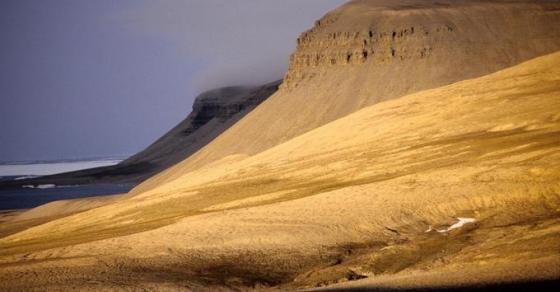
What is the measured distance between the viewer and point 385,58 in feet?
258

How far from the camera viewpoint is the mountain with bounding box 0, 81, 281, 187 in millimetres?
128750

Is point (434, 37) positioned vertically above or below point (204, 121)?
above

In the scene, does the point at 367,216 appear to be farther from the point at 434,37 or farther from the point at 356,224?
the point at 434,37

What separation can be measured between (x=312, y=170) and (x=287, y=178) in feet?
3.60

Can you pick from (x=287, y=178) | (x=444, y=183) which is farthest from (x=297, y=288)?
(x=287, y=178)

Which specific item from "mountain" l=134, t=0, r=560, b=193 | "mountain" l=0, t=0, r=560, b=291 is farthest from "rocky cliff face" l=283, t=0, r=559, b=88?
"mountain" l=0, t=0, r=560, b=291

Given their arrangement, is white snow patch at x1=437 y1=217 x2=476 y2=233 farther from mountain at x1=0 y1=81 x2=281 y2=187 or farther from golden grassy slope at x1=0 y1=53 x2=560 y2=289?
mountain at x1=0 y1=81 x2=281 y2=187

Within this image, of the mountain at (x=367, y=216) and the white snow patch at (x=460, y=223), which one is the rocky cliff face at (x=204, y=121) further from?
the white snow patch at (x=460, y=223)

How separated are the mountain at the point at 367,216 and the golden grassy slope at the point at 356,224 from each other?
6cm

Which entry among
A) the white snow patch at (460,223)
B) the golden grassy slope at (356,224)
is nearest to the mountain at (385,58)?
the golden grassy slope at (356,224)

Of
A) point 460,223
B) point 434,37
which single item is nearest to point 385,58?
point 434,37

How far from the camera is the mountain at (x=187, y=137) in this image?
128750 mm

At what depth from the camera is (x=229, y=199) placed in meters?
30.7

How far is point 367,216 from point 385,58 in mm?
56716
